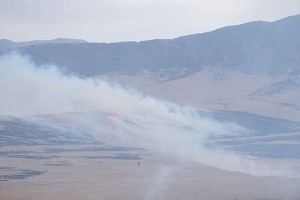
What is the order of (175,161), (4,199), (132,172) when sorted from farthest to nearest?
(175,161)
(132,172)
(4,199)

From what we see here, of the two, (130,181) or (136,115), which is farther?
(136,115)

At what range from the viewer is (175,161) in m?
92.8

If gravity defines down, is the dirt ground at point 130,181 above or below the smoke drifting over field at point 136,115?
below

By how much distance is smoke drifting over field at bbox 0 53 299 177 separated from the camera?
321ft

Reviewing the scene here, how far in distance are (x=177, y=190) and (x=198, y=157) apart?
1409 inches

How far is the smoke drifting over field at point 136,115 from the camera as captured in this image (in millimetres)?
97938

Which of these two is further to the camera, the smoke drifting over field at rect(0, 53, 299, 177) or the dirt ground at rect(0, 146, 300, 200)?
the smoke drifting over field at rect(0, 53, 299, 177)

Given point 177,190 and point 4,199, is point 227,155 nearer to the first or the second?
point 177,190

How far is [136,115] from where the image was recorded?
468 feet

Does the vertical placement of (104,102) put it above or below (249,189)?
above

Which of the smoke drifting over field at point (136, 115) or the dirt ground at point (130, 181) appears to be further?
the smoke drifting over field at point (136, 115)

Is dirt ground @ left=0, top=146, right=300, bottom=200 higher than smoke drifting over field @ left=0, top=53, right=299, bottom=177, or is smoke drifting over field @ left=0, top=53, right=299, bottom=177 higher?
smoke drifting over field @ left=0, top=53, right=299, bottom=177

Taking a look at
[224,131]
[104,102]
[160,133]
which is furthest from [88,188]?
[104,102]

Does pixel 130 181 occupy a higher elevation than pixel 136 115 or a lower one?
lower
